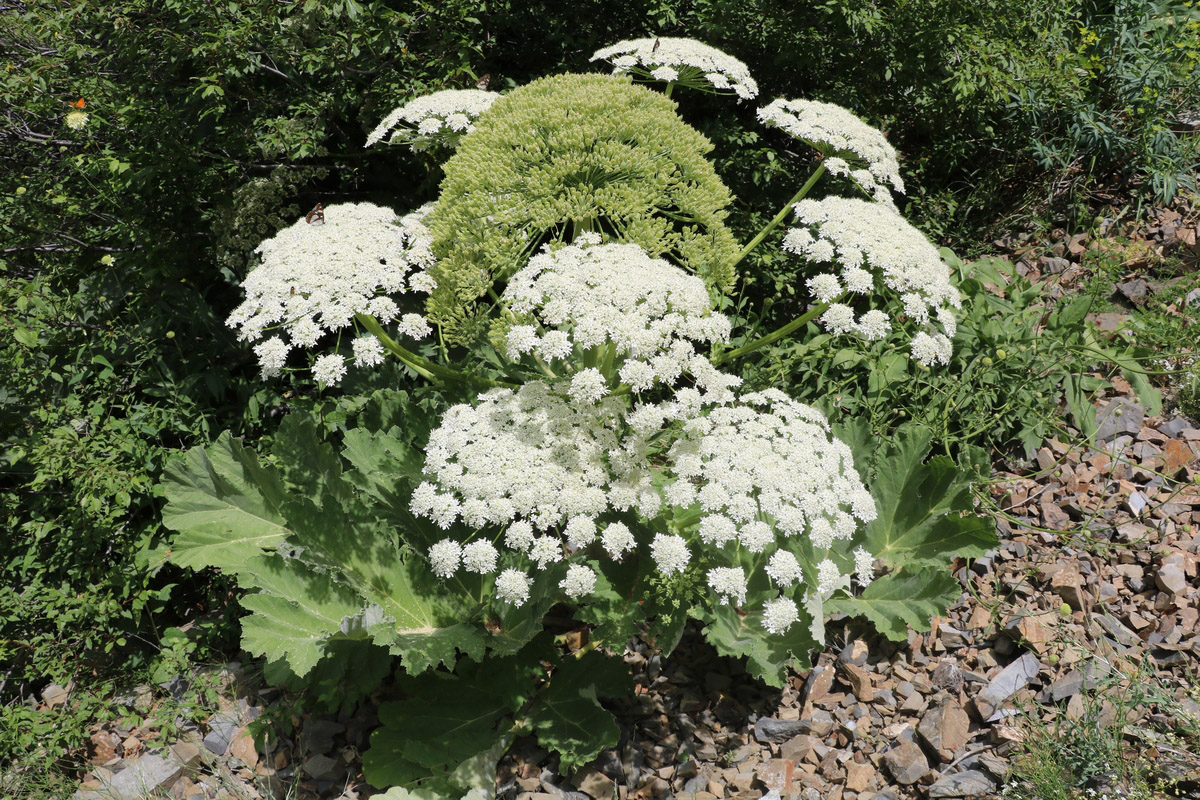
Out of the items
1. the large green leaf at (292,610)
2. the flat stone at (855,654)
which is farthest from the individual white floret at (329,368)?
the flat stone at (855,654)

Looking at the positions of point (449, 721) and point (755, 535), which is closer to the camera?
point (755, 535)

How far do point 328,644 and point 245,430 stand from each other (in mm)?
1825

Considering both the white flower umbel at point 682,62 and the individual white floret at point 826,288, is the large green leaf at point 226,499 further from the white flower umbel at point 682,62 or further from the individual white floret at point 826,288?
the white flower umbel at point 682,62

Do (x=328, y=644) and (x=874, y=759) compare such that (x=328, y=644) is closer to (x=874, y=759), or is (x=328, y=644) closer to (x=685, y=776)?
(x=685, y=776)

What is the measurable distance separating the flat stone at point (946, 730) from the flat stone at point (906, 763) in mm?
71

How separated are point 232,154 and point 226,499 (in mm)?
2463

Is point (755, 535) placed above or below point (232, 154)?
below

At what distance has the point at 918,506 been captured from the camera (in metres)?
4.12

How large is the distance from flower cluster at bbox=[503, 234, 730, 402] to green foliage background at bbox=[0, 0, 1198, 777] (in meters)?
1.65

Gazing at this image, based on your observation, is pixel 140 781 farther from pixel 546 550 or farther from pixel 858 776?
pixel 858 776

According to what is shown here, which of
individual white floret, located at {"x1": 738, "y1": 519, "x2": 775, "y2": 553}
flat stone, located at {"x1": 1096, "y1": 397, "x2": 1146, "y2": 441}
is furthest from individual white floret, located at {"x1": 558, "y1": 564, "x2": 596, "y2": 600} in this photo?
flat stone, located at {"x1": 1096, "y1": 397, "x2": 1146, "y2": 441}

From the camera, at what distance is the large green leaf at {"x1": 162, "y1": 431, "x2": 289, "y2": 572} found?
400cm

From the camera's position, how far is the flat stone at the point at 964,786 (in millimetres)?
3404

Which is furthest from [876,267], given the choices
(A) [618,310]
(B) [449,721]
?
(B) [449,721]
